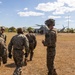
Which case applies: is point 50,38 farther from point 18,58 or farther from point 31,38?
point 31,38

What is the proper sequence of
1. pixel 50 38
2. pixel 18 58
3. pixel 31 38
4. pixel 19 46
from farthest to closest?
pixel 31 38, pixel 50 38, pixel 18 58, pixel 19 46

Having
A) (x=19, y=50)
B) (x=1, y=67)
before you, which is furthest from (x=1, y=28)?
(x=19, y=50)

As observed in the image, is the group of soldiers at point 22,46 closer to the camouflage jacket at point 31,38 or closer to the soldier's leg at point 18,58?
the soldier's leg at point 18,58

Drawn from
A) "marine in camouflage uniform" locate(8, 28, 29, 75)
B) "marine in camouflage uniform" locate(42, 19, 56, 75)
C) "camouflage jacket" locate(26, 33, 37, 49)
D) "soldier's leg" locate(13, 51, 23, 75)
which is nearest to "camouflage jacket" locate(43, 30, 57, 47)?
"marine in camouflage uniform" locate(42, 19, 56, 75)

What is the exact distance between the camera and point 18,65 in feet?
32.5

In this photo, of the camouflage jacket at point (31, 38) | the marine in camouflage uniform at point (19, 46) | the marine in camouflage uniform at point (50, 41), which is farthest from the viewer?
the camouflage jacket at point (31, 38)

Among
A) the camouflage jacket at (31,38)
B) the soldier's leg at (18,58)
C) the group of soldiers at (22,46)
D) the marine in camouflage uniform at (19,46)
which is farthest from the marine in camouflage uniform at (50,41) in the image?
the camouflage jacket at (31,38)

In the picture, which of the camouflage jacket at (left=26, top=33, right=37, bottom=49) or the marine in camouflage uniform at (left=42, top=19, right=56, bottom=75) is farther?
the camouflage jacket at (left=26, top=33, right=37, bottom=49)

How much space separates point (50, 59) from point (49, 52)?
0.87 feet

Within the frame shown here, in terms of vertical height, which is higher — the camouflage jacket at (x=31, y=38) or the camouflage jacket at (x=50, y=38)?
the camouflage jacket at (x=50, y=38)

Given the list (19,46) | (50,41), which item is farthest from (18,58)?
(50,41)

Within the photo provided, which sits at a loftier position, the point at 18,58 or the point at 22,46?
the point at 22,46

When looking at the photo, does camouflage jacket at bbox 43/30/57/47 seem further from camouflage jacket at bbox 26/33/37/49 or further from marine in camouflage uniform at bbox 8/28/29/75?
camouflage jacket at bbox 26/33/37/49

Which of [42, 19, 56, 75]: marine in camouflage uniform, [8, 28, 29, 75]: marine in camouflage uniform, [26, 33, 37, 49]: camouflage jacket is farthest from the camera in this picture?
[26, 33, 37, 49]: camouflage jacket
